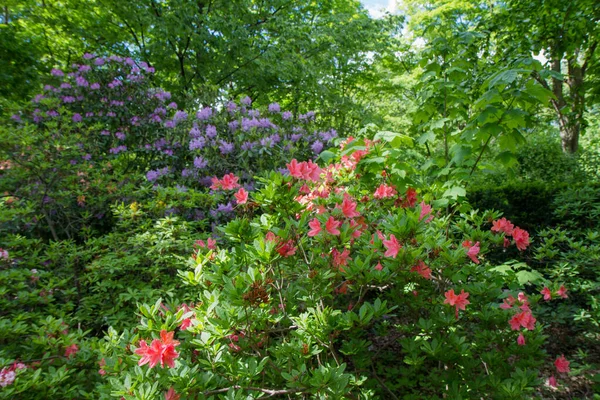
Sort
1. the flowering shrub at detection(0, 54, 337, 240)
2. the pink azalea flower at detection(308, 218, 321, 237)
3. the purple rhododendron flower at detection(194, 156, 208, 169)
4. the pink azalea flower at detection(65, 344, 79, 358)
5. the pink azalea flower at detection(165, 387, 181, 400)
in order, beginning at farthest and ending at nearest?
1. the purple rhododendron flower at detection(194, 156, 208, 169)
2. the flowering shrub at detection(0, 54, 337, 240)
3. the pink azalea flower at detection(65, 344, 79, 358)
4. the pink azalea flower at detection(308, 218, 321, 237)
5. the pink azalea flower at detection(165, 387, 181, 400)

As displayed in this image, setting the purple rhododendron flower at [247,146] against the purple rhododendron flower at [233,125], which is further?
the purple rhododendron flower at [233,125]

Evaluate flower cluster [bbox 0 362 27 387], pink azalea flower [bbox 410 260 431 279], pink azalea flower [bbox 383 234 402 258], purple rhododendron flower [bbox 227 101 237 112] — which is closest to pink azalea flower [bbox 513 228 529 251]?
pink azalea flower [bbox 410 260 431 279]

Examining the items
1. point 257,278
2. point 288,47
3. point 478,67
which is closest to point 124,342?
point 257,278

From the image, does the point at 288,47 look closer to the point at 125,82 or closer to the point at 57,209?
the point at 125,82

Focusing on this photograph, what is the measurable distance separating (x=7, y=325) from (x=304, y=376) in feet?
5.47

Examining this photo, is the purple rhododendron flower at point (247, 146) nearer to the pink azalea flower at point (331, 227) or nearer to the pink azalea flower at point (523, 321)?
the pink azalea flower at point (331, 227)

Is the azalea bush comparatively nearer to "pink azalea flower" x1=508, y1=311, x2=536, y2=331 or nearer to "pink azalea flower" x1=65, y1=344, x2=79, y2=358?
"pink azalea flower" x1=508, y1=311, x2=536, y2=331

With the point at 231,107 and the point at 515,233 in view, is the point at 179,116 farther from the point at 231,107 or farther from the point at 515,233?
the point at 515,233

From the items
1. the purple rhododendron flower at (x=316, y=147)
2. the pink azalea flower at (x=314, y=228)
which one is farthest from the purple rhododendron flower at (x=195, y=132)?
the pink azalea flower at (x=314, y=228)

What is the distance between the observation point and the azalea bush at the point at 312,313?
47.0 inches

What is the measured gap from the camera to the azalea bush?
1.19 meters

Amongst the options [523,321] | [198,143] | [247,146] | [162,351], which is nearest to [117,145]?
[198,143]

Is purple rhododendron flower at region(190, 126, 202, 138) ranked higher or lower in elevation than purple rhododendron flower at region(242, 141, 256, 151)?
higher

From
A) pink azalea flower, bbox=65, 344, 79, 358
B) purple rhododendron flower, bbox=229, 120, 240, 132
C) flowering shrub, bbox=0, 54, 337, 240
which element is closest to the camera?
pink azalea flower, bbox=65, 344, 79, 358
